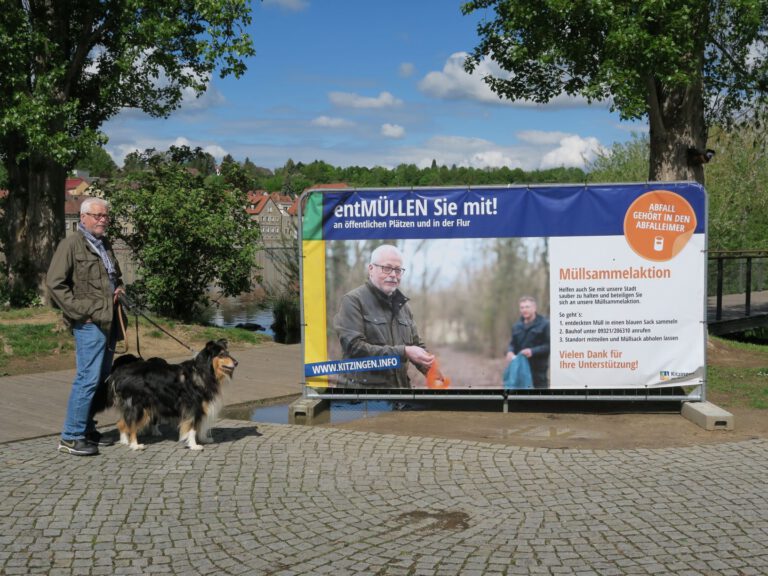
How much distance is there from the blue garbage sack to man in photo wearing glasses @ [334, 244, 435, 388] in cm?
87

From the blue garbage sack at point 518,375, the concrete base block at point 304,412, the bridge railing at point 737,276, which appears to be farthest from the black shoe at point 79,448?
the bridge railing at point 737,276

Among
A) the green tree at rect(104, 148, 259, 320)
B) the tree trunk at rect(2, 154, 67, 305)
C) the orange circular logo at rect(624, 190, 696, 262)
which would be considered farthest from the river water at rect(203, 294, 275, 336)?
the orange circular logo at rect(624, 190, 696, 262)

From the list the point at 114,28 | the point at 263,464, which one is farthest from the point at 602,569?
the point at 114,28

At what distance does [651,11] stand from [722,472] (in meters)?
7.25

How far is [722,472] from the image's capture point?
6965 millimetres

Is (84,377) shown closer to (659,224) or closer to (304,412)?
(304,412)

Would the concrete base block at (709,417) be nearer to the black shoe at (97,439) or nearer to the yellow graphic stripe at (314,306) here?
the yellow graphic stripe at (314,306)

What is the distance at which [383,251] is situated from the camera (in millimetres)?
9367

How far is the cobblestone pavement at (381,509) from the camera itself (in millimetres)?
5047

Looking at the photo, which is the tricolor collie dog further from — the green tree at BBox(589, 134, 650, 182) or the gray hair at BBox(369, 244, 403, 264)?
the green tree at BBox(589, 134, 650, 182)

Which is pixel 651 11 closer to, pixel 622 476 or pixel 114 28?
pixel 622 476

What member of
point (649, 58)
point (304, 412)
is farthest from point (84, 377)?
point (649, 58)

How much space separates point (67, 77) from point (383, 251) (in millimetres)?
10509

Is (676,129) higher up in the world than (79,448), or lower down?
higher up
